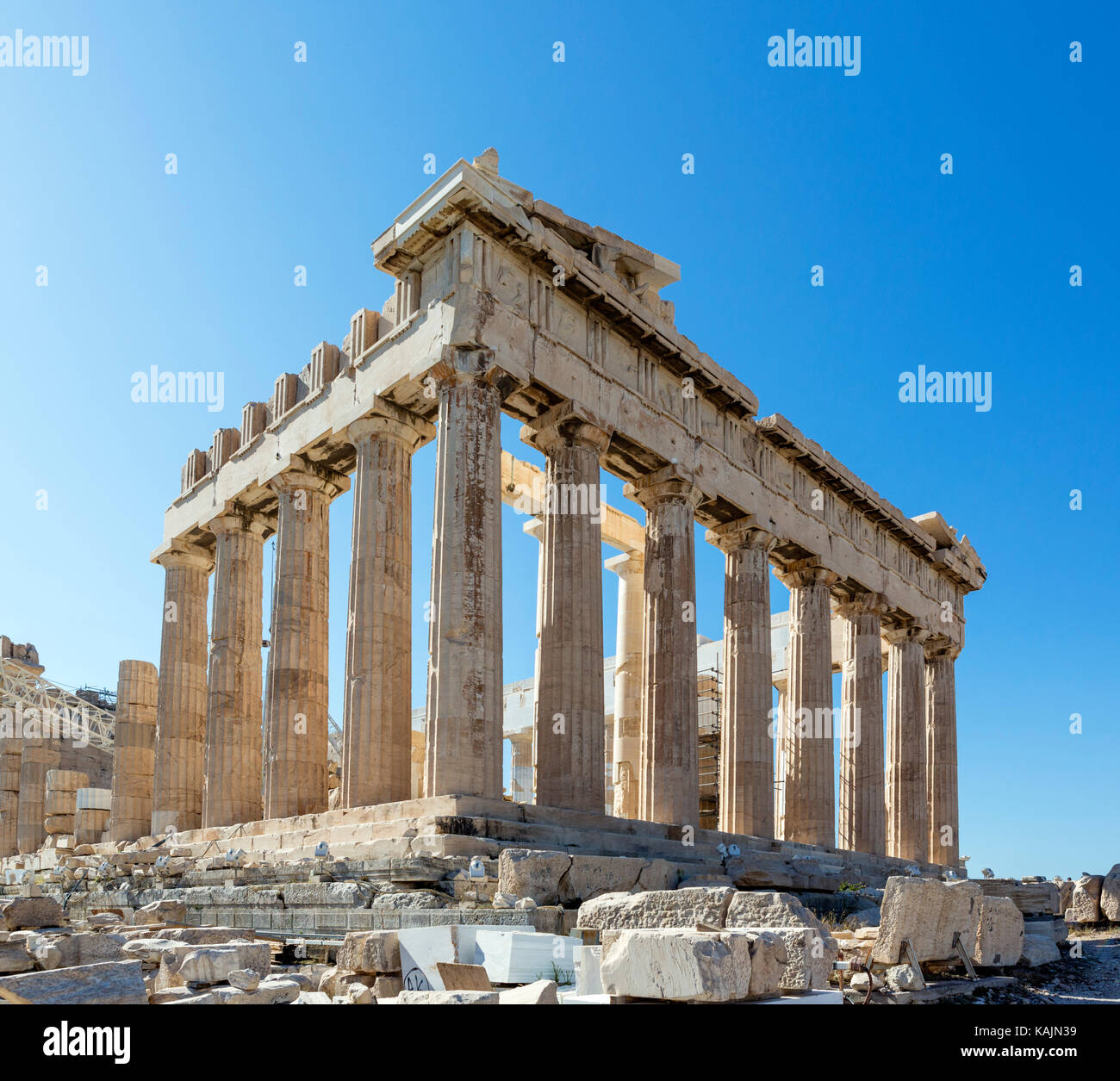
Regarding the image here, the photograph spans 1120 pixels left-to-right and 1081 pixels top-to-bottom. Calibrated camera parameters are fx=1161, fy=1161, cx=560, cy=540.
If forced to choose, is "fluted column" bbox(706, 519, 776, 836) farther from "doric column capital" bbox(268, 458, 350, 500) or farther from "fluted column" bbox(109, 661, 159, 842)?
"fluted column" bbox(109, 661, 159, 842)

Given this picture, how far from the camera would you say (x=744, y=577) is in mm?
26406

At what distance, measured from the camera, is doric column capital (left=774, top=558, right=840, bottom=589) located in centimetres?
2894

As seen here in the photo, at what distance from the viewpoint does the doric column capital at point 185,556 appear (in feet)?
93.8

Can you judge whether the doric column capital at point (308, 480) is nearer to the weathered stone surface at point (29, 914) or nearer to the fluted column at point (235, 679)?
the fluted column at point (235, 679)

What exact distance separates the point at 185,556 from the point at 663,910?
69.6ft

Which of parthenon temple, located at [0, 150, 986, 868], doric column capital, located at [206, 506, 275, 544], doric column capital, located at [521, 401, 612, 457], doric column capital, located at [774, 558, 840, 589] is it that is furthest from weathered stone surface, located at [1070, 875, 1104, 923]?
doric column capital, located at [206, 506, 275, 544]

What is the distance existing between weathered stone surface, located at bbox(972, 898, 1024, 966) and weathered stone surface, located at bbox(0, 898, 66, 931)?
10.2 m

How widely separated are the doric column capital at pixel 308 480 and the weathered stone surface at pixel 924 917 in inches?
630

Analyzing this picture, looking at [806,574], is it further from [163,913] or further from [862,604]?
[163,913]

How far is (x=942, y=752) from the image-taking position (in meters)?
34.8

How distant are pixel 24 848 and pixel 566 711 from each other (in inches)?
871

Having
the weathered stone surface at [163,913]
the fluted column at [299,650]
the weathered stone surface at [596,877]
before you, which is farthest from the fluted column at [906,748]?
the weathered stone surface at [163,913]

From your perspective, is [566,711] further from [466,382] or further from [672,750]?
[466,382]

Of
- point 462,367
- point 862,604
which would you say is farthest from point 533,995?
point 862,604
